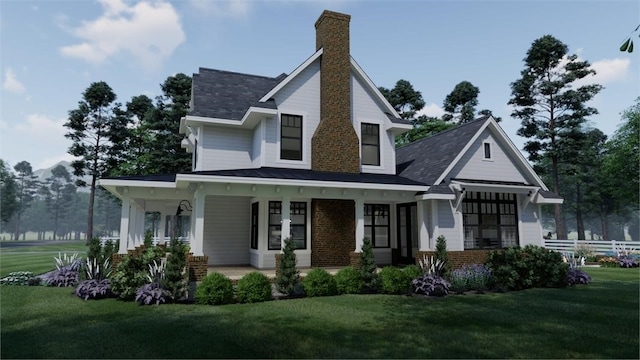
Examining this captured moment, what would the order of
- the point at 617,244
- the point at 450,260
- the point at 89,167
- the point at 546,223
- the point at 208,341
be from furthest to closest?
the point at 546,223
the point at 89,167
the point at 617,244
the point at 450,260
the point at 208,341

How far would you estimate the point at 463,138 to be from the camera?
17625 mm

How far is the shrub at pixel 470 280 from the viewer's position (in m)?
13.7

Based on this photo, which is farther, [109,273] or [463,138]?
[463,138]

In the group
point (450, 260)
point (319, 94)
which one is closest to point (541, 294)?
point (450, 260)

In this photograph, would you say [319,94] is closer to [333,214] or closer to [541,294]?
[333,214]

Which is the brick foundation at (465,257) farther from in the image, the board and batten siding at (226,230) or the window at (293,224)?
the board and batten siding at (226,230)

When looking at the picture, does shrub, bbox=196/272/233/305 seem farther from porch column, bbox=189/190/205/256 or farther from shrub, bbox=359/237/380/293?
shrub, bbox=359/237/380/293

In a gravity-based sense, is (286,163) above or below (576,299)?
above

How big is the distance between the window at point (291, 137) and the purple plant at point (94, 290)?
8224 millimetres

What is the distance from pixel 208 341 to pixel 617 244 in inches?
1226

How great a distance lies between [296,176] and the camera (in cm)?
1447

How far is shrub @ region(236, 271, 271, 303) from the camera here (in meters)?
11.4

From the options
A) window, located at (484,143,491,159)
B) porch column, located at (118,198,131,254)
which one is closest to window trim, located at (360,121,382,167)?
Answer: window, located at (484,143,491,159)

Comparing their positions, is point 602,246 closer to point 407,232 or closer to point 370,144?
point 407,232
